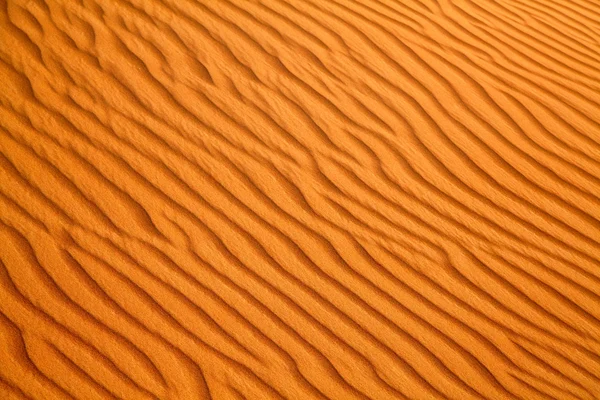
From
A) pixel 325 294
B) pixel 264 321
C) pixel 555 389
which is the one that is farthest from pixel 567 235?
pixel 264 321

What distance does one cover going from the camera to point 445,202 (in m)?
3.56

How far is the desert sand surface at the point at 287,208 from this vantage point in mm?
2781

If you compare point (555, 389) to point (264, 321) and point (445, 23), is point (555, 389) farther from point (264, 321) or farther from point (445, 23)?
point (445, 23)

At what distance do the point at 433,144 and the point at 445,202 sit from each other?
1.49 feet

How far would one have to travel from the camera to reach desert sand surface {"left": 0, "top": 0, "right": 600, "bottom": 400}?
278 cm

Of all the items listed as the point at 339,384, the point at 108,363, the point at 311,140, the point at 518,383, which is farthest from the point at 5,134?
the point at 518,383

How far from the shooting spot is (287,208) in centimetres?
333

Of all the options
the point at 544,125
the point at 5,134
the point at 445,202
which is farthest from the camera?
the point at 544,125

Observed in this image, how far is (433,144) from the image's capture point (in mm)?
3857

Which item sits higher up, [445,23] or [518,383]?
[445,23]

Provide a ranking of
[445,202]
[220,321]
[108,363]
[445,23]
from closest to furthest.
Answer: [108,363], [220,321], [445,202], [445,23]

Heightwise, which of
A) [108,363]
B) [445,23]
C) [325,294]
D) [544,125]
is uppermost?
[445,23]

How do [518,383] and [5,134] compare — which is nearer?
[518,383]

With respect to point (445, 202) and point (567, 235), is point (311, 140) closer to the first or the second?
point (445, 202)
